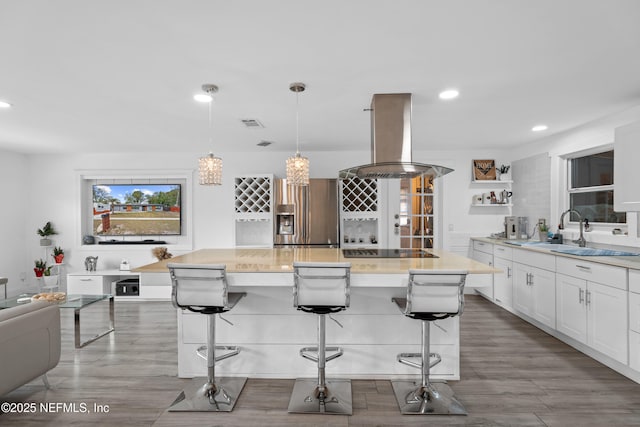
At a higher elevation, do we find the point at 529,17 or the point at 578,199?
the point at 529,17

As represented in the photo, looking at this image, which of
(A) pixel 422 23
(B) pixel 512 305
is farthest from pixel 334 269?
(B) pixel 512 305

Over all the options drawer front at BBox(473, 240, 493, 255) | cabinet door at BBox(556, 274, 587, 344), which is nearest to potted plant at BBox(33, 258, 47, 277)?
drawer front at BBox(473, 240, 493, 255)

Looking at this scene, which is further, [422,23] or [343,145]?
[343,145]

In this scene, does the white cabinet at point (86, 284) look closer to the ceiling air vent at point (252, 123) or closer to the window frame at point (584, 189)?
the ceiling air vent at point (252, 123)

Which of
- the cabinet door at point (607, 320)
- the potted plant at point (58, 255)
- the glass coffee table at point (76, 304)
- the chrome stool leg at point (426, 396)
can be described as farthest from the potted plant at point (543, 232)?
the potted plant at point (58, 255)

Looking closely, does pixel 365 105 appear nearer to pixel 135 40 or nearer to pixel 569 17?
pixel 569 17

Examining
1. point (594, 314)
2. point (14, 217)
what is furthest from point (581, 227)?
point (14, 217)

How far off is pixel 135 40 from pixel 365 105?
6.63 feet

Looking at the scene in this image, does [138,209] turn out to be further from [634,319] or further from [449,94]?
[634,319]

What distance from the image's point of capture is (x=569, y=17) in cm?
187

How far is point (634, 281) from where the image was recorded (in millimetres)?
2678

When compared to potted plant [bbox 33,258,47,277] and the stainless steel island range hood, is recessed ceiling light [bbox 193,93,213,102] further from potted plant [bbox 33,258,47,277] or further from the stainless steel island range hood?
potted plant [bbox 33,258,47,277]

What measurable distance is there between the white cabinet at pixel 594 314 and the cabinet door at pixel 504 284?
0.94 metres

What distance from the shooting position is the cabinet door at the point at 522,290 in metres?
4.09
